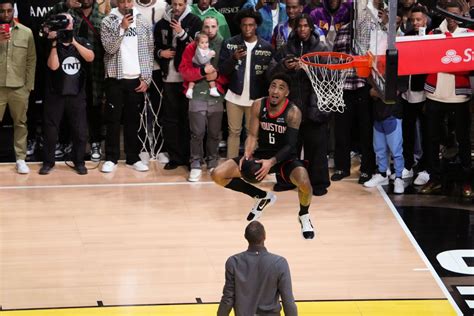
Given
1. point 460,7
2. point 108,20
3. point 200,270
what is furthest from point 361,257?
point 108,20

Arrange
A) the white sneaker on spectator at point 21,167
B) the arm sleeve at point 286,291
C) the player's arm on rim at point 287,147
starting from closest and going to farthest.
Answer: the arm sleeve at point 286,291 < the player's arm on rim at point 287,147 < the white sneaker on spectator at point 21,167

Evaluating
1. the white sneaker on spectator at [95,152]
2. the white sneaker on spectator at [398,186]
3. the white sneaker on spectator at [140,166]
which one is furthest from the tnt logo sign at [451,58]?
the white sneaker on spectator at [95,152]

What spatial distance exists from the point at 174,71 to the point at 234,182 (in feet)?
12.6

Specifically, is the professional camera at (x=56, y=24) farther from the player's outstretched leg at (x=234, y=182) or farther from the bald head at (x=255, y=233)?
the bald head at (x=255, y=233)

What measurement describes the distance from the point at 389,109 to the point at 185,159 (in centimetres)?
296

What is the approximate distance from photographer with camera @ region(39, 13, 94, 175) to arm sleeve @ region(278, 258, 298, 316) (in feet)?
20.8

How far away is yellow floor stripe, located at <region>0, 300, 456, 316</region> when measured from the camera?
11641 mm

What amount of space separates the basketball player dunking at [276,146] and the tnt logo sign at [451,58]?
7.12 ft

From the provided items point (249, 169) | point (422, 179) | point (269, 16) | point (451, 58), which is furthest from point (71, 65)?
point (451, 58)

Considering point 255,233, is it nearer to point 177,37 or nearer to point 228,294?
point 228,294

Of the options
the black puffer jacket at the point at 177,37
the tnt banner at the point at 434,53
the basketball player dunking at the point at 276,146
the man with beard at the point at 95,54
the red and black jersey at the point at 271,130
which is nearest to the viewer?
the tnt banner at the point at 434,53

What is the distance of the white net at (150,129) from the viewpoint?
16016 mm

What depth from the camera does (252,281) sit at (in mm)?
9625

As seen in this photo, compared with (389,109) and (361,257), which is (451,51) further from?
(389,109)
